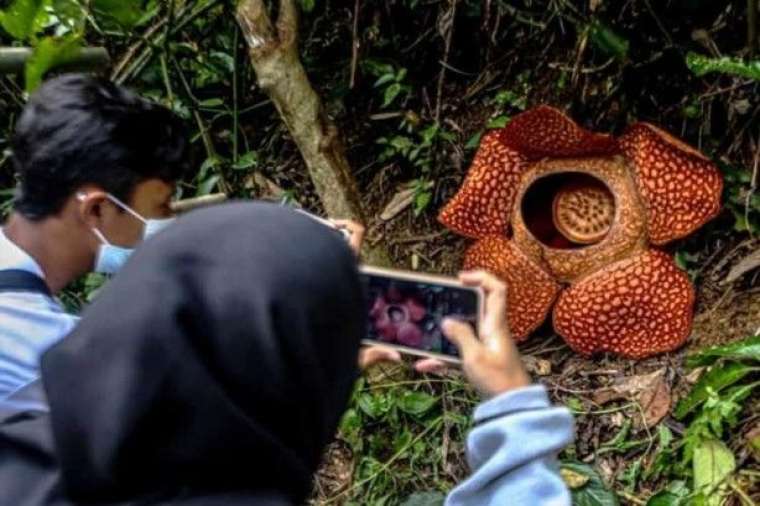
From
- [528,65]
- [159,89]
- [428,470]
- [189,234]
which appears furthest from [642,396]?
[189,234]

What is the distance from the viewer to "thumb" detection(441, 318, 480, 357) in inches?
57.8

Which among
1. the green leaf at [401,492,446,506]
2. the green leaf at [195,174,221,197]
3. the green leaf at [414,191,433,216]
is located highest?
the green leaf at [414,191,433,216]

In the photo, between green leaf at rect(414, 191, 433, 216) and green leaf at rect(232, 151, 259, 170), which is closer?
green leaf at rect(414, 191, 433, 216)

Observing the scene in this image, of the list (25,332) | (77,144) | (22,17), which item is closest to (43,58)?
(22,17)

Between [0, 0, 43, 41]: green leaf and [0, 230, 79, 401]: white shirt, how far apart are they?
2.91 feet

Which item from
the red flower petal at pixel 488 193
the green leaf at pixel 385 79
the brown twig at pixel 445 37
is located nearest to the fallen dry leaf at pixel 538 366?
the red flower petal at pixel 488 193

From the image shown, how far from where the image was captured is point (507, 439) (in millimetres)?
1329

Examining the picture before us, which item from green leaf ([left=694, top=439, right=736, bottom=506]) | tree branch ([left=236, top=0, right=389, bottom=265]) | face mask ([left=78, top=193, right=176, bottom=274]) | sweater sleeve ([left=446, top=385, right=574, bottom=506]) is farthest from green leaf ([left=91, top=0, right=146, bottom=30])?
sweater sleeve ([left=446, top=385, right=574, bottom=506])

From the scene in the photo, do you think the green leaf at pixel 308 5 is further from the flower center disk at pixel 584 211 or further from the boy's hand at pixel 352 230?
the boy's hand at pixel 352 230

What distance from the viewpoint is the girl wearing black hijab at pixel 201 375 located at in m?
1.07

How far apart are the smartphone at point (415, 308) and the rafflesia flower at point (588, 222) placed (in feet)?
5.29

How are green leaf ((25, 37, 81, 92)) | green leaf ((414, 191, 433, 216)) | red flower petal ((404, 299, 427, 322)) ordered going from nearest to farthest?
1. red flower petal ((404, 299, 427, 322))
2. green leaf ((25, 37, 81, 92))
3. green leaf ((414, 191, 433, 216))

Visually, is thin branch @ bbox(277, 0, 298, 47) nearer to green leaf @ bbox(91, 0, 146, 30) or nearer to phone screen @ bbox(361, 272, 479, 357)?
green leaf @ bbox(91, 0, 146, 30)

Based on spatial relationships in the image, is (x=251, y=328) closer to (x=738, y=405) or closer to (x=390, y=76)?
(x=738, y=405)
